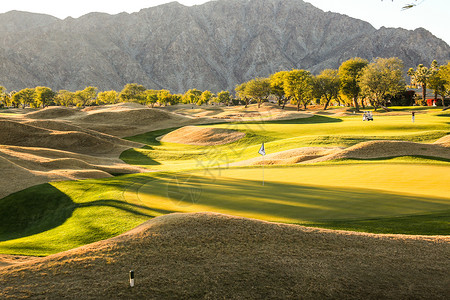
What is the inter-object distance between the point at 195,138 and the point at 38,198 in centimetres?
3460

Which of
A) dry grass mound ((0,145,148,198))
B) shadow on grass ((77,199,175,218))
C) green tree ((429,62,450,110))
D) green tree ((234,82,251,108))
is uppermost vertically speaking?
green tree ((234,82,251,108))

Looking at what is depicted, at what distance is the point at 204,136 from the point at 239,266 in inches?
1739

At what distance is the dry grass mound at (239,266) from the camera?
6836 millimetres

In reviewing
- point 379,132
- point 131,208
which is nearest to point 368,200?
point 131,208

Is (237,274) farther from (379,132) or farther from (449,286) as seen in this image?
(379,132)

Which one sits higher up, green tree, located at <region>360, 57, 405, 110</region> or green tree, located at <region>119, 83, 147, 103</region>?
green tree, located at <region>119, 83, 147, 103</region>

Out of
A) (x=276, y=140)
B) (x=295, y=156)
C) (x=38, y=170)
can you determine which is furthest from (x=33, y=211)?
(x=276, y=140)

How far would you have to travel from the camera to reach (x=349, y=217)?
1211 centimetres

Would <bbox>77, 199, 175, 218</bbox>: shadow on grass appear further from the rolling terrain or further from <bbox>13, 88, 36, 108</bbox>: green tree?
<bbox>13, 88, 36, 108</bbox>: green tree

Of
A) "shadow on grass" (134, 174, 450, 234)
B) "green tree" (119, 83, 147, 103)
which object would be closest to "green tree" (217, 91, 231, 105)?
"green tree" (119, 83, 147, 103)

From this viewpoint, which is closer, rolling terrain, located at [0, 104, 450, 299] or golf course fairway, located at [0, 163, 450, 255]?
rolling terrain, located at [0, 104, 450, 299]

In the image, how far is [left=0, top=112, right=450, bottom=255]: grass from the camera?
39.4 ft

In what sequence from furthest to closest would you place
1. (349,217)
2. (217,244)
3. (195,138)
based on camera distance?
(195,138)
(349,217)
(217,244)

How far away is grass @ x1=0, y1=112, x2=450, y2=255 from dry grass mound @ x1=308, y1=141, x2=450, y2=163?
1.31 meters
